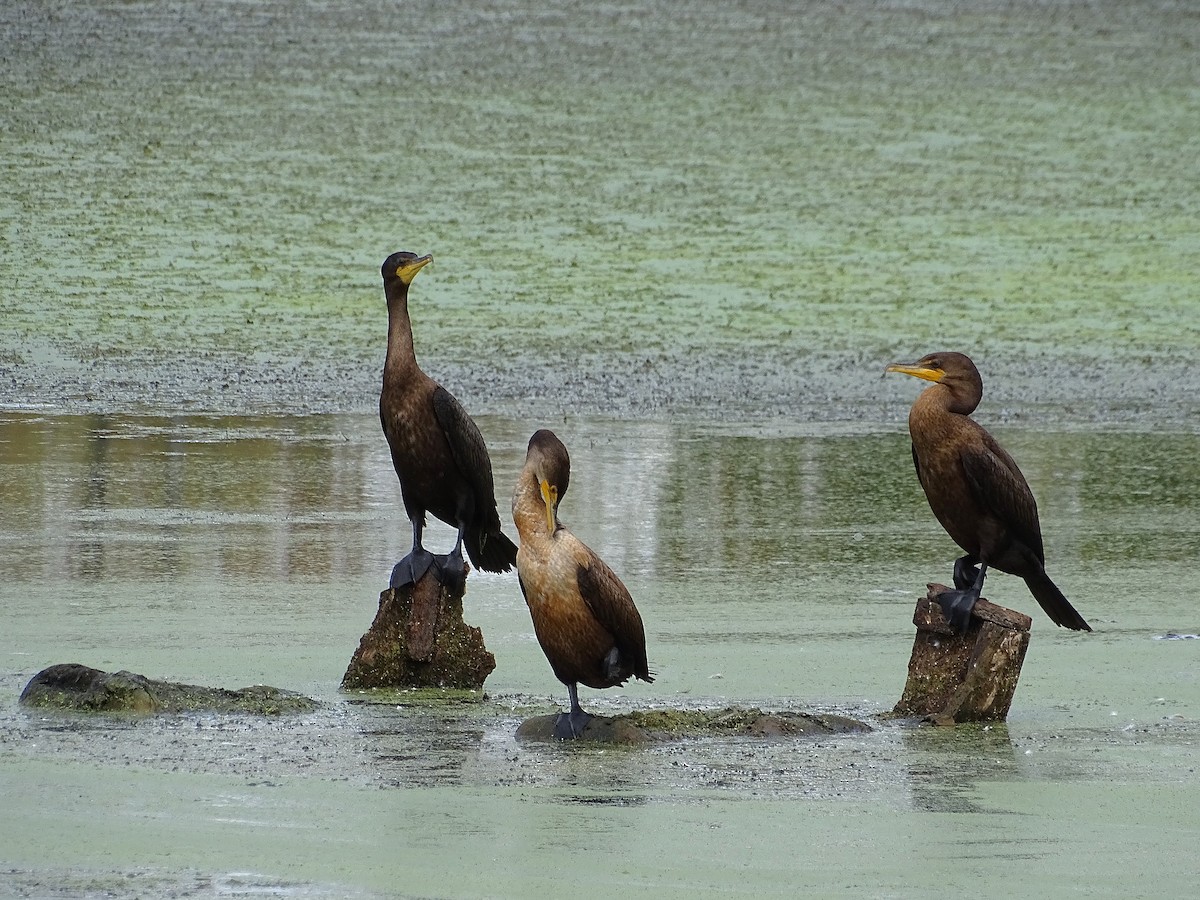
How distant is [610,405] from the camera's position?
1260 cm

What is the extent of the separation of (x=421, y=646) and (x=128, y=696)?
0.97 metres

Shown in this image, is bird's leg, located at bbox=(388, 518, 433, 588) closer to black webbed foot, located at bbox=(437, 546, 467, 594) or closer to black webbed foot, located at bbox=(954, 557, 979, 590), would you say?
black webbed foot, located at bbox=(437, 546, 467, 594)

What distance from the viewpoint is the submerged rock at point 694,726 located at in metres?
5.92

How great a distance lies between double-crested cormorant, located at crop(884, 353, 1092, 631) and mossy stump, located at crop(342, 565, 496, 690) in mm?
1456

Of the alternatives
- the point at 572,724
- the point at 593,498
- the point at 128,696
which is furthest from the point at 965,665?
the point at 593,498

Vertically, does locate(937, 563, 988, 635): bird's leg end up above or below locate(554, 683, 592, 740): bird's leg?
above

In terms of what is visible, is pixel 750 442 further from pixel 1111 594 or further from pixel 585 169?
pixel 585 169

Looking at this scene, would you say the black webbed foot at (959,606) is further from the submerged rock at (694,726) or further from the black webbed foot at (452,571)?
the black webbed foot at (452,571)

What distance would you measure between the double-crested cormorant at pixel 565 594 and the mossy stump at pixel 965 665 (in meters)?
0.90

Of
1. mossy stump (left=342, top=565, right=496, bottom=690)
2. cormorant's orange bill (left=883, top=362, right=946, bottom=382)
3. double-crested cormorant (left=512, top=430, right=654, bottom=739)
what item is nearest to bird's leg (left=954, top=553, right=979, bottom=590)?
cormorant's orange bill (left=883, top=362, right=946, bottom=382)

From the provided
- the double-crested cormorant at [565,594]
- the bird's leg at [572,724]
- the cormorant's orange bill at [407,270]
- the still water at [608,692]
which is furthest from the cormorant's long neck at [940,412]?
the cormorant's orange bill at [407,270]

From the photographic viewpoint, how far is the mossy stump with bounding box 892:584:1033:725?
6234mm

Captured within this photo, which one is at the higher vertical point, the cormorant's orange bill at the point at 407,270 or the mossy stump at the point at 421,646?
the cormorant's orange bill at the point at 407,270

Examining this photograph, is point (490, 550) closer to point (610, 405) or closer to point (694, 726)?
point (694, 726)
